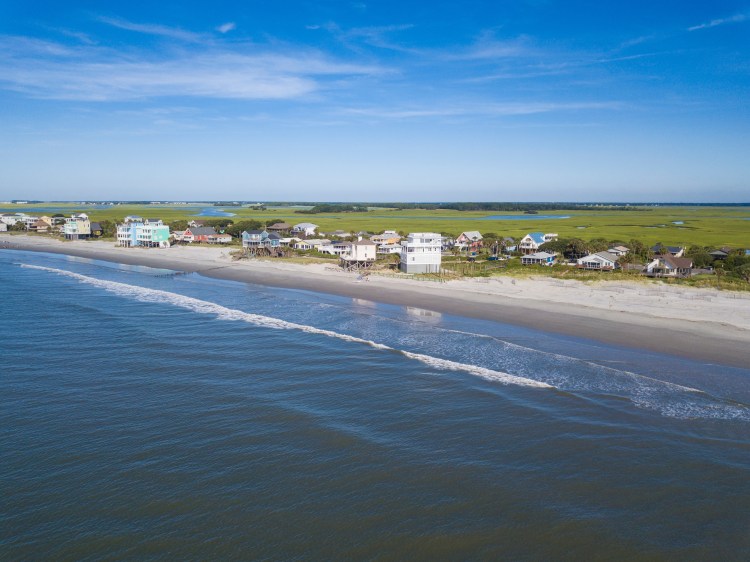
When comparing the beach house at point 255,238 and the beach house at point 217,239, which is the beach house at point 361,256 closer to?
the beach house at point 255,238

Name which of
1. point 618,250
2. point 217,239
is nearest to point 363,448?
point 618,250

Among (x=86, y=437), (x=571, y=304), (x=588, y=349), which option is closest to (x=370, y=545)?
(x=86, y=437)

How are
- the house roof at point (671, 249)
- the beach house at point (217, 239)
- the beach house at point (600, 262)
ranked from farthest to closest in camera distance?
the beach house at point (217, 239) → the house roof at point (671, 249) → the beach house at point (600, 262)

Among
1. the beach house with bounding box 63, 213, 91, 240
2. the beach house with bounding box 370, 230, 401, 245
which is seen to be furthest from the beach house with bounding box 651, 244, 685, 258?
the beach house with bounding box 63, 213, 91, 240

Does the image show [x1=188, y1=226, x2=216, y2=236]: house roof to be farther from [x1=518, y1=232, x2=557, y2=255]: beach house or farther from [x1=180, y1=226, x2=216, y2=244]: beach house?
[x1=518, y1=232, x2=557, y2=255]: beach house

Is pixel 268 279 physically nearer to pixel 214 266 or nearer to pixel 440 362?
pixel 214 266

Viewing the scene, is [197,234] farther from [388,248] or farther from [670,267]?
[670,267]

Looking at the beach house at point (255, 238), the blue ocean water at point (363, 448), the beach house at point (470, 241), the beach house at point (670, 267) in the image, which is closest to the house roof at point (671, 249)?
the beach house at point (670, 267)
